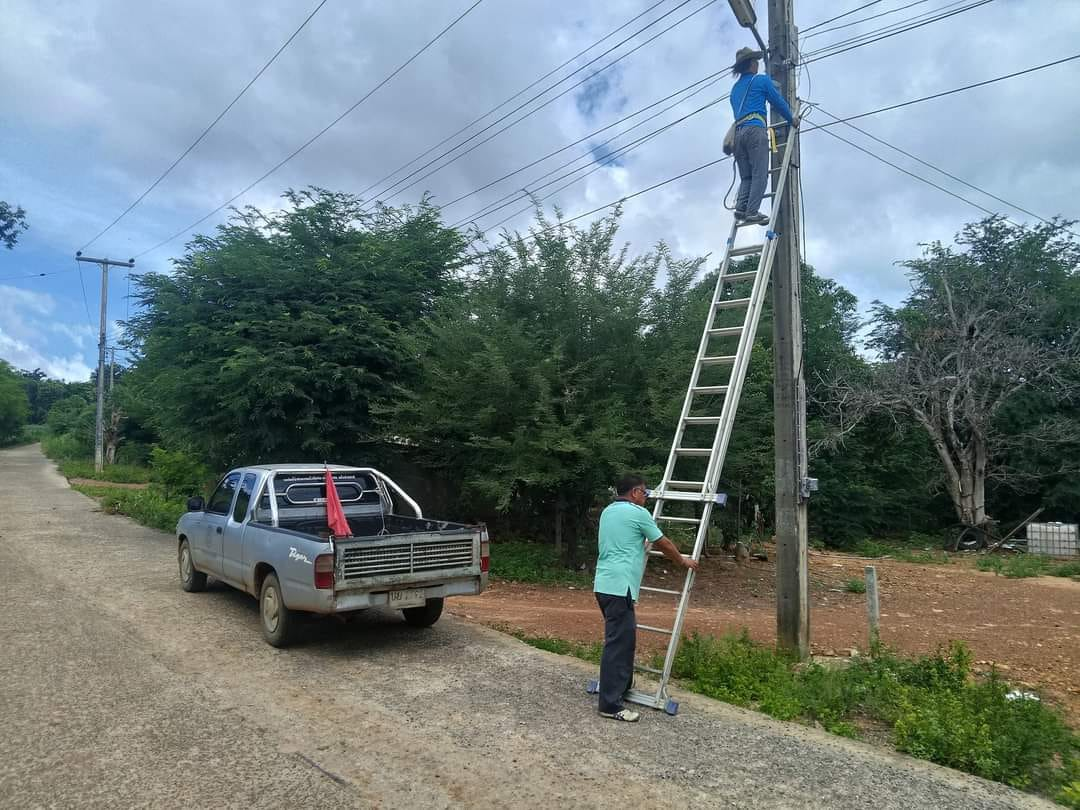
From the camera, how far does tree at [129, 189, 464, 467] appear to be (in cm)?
1320

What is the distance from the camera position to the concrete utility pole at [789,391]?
705 centimetres

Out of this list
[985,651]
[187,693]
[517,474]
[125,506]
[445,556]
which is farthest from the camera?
[125,506]

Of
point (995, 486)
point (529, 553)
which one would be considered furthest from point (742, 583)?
point (995, 486)

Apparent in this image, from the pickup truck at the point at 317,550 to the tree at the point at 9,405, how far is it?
7773 centimetres

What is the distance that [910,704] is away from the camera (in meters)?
5.20

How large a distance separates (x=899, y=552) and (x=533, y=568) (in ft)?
44.8

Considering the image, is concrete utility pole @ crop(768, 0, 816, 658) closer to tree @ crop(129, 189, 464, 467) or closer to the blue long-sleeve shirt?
the blue long-sleeve shirt

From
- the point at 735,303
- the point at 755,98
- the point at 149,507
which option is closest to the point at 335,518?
the point at 735,303

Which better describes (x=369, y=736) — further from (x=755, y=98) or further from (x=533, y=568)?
(x=533, y=568)

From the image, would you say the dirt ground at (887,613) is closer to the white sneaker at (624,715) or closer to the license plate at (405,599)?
the license plate at (405,599)

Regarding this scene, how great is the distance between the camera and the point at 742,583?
549 inches

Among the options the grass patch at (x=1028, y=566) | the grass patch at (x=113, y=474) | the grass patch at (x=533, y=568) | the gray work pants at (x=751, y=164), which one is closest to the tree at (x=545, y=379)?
the grass patch at (x=533, y=568)

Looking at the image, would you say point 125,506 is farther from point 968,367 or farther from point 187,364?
point 968,367

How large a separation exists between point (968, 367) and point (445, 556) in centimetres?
2044
